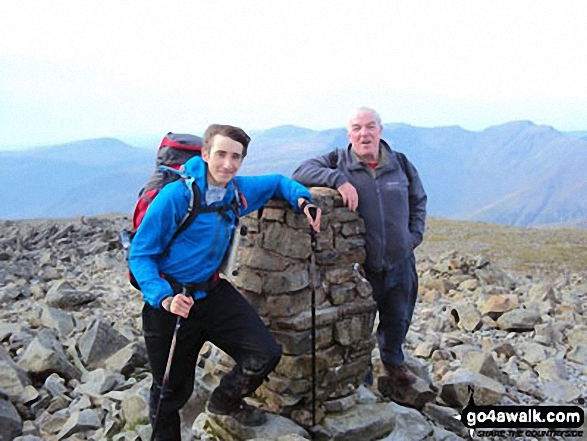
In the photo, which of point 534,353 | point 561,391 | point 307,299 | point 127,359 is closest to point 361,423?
point 307,299

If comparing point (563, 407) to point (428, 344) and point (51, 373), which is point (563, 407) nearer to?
point (428, 344)

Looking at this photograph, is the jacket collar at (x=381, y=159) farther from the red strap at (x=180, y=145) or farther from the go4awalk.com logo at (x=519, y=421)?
the go4awalk.com logo at (x=519, y=421)

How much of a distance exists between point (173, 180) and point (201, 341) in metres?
1.61

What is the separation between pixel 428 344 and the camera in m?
10.1

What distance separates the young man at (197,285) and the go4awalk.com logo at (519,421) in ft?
12.1

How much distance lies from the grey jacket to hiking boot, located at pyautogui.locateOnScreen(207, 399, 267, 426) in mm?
2260

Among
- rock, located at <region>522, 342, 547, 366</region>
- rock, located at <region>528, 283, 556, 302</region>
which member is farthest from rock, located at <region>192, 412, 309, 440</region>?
rock, located at <region>528, 283, 556, 302</region>

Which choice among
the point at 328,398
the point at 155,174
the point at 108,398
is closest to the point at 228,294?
the point at 155,174

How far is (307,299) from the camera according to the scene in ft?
20.9

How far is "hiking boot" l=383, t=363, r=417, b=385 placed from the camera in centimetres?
733

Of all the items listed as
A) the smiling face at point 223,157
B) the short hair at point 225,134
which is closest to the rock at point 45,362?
the smiling face at point 223,157

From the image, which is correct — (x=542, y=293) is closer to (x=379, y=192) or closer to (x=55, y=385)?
(x=379, y=192)

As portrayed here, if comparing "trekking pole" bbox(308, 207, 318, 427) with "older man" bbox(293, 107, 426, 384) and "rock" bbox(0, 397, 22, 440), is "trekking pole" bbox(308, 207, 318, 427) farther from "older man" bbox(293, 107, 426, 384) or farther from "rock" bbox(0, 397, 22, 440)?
"rock" bbox(0, 397, 22, 440)

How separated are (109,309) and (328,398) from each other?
7461 millimetres
